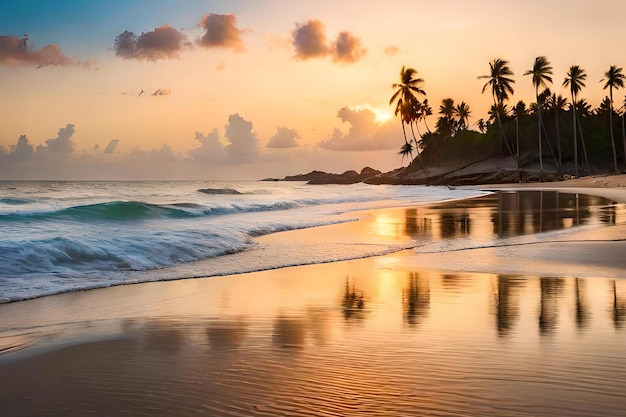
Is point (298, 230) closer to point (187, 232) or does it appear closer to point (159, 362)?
point (187, 232)

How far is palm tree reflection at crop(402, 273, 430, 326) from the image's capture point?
6.19m

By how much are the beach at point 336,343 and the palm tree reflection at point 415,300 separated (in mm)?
14

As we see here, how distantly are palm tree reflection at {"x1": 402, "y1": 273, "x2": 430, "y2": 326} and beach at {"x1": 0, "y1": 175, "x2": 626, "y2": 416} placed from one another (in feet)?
0.05

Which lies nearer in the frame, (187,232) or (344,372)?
(344,372)

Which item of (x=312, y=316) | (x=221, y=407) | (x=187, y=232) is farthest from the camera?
(x=187, y=232)

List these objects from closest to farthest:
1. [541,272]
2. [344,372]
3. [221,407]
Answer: [221,407] → [344,372] → [541,272]

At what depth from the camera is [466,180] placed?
241 ft

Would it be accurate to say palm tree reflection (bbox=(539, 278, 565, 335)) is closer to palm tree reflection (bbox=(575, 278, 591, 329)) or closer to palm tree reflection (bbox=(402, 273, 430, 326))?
palm tree reflection (bbox=(575, 278, 591, 329))

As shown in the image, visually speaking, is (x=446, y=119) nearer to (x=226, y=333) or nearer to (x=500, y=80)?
(x=500, y=80)

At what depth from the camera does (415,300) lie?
279 inches

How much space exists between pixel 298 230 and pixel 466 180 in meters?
58.8

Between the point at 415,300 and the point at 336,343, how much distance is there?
2186 mm

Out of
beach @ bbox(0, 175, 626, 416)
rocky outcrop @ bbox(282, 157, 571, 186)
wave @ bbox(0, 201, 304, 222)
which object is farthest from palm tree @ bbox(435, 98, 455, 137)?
beach @ bbox(0, 175, 626, 416)

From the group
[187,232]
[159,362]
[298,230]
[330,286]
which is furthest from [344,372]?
[298,230]
